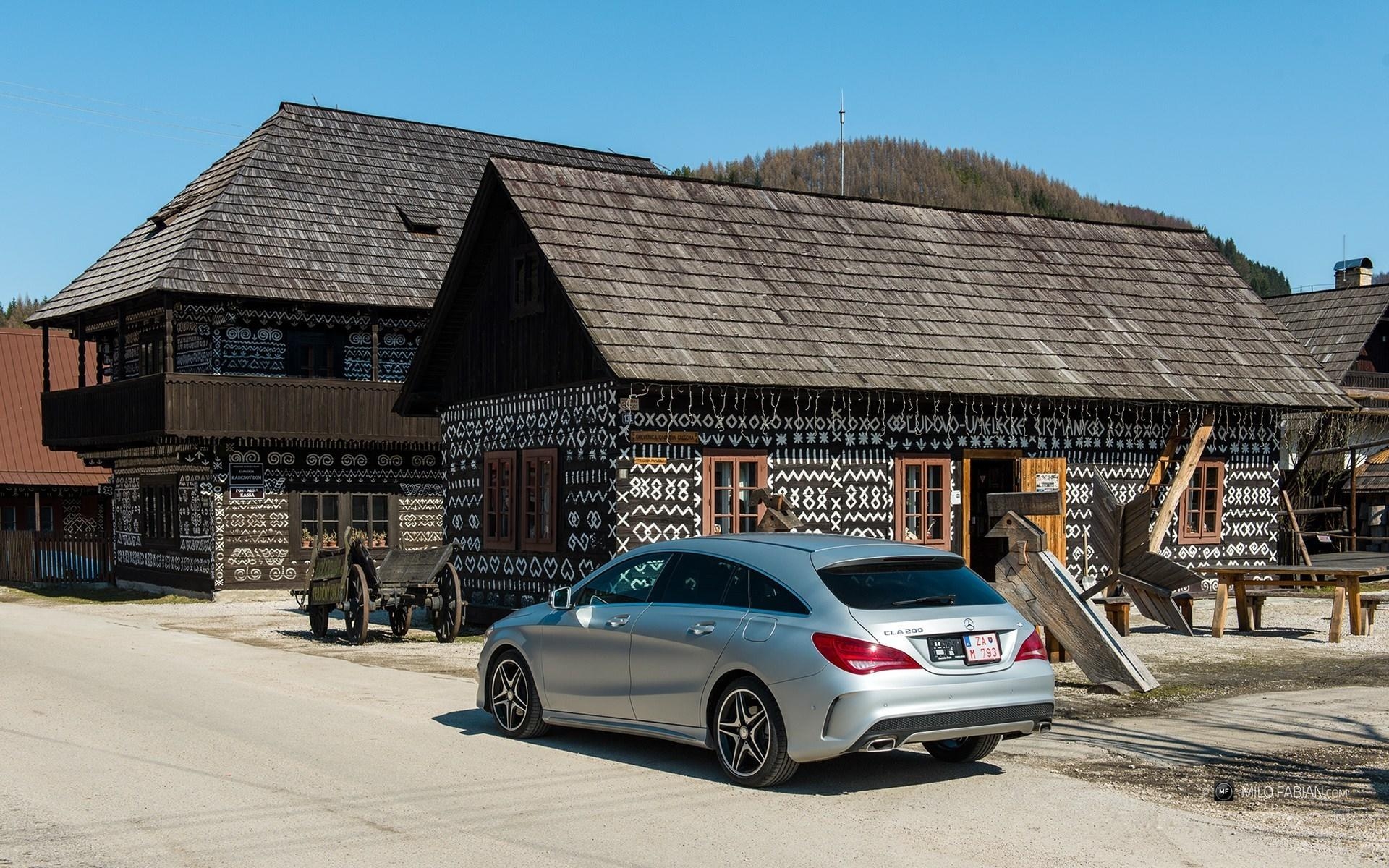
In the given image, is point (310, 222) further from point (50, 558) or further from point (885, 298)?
point (885, 298)

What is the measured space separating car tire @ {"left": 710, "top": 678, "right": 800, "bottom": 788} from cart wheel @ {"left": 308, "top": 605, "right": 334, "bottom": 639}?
12.5 m

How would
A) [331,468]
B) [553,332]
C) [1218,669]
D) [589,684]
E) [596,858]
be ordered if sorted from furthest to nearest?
[331,468]
[553,332]
[1218,669]
[589,684]
[596,858]

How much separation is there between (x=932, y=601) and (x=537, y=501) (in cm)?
1280

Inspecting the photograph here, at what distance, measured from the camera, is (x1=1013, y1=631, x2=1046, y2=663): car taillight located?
9.61m

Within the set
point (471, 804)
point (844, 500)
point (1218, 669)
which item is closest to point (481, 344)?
point (844, 500)

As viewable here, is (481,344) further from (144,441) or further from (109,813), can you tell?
(109,813)

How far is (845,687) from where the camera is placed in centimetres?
894

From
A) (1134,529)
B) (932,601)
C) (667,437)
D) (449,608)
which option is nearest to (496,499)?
(449,608)

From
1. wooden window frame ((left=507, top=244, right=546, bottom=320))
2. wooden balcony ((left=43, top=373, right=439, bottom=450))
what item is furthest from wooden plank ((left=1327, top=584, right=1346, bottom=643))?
wooden balcony ((left=43, top=373, right=439, bottom=450))

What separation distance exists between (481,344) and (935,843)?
662 inches

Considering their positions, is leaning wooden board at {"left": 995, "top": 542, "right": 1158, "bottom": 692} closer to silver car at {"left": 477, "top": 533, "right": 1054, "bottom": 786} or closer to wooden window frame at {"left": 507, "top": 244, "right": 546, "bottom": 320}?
silver car at {"left": 477, "top": 533, "right": 1054, "bottom": 786}

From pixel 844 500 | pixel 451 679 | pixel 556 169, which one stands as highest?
pixel 556 169

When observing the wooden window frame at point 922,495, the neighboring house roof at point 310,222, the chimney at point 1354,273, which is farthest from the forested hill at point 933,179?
the wooden window frame at point 922,495

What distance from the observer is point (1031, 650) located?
9695 mm
